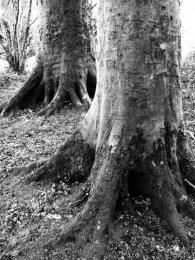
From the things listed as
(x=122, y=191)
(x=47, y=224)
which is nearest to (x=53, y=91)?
(x=47, y=224)

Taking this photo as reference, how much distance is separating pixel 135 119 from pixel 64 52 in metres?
4.72

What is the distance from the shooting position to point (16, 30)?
561 inches

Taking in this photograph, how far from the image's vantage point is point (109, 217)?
10.6 ft

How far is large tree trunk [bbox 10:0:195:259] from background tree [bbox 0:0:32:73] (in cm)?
1182

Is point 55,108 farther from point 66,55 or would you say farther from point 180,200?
point 180,200

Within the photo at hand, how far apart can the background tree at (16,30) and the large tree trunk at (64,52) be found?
276 inches

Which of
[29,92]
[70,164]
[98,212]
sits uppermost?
[29,92]

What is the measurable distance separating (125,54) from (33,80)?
5136 millimetres

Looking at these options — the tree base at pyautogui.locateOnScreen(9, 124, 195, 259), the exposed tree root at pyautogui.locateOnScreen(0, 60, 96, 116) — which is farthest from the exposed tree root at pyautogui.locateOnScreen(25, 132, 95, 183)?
the exposed tree root at pyautogui.locateOnScreen(0, 60, 96, 116)

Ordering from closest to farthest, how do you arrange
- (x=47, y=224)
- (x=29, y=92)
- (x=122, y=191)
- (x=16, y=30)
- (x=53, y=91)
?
1. (x=122, y=191)
2. (x=47, y=224)
3. (x=53, y=91)
4. (x=29, y=92)
5. (x=16, y=30)

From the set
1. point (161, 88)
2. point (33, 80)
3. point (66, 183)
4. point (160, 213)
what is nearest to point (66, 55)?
point (33, 80)

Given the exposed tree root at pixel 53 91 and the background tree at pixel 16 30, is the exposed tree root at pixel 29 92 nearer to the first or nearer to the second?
the exposed tree root at pixel 53 91

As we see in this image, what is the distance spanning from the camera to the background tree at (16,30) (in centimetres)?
1384

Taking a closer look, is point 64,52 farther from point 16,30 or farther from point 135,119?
point 16,30
